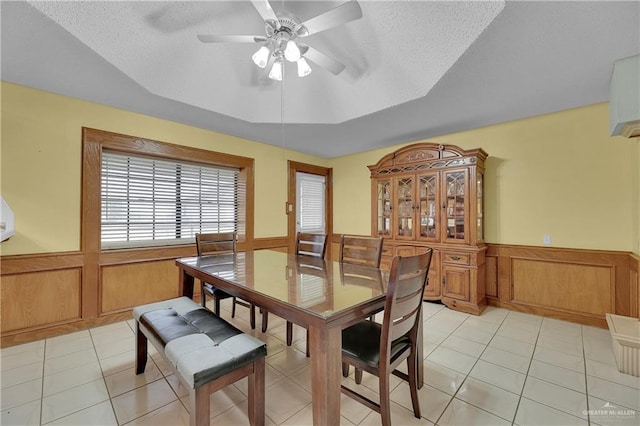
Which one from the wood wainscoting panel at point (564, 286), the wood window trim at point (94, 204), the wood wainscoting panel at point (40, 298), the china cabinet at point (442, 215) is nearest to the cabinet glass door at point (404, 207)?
the china cabinet at point (442, 215)

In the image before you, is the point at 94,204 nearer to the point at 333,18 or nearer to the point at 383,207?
the point at 333,18

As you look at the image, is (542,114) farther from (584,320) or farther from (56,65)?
(56,65)

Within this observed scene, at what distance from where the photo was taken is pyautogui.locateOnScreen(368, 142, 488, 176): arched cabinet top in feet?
10.5

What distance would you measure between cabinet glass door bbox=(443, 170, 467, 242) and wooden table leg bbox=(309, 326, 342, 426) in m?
2.62

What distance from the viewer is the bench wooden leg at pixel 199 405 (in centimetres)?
124

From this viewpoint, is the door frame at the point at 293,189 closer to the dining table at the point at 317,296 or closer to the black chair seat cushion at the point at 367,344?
the dining table at the point at 317,296

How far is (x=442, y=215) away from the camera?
3398 mm

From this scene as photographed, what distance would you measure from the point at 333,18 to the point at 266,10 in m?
0.36

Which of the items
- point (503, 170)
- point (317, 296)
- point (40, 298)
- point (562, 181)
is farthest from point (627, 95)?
point (40, 298)

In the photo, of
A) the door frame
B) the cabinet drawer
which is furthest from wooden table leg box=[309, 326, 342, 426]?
the door frame

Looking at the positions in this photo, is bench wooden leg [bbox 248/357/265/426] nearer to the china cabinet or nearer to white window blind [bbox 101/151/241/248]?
white window blind [bbox 101/151/241/248]

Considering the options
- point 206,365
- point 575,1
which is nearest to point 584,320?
point 575,1

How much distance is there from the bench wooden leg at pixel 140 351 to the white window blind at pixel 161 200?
1.51 m

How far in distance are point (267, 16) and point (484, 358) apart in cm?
293
